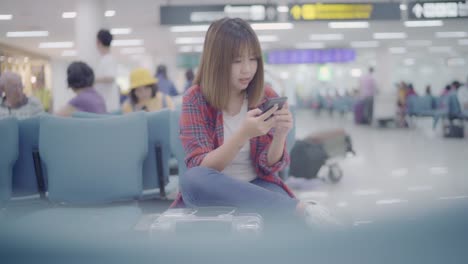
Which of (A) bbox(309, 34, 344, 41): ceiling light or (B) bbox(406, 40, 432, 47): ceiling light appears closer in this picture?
(A) bbox(309, 34, 344, 41): ceiling light

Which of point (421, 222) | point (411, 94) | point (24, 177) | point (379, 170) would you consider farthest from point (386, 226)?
point (411, 94)

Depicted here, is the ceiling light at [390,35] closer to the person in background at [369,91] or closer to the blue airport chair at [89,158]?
the person in background at [369,91]

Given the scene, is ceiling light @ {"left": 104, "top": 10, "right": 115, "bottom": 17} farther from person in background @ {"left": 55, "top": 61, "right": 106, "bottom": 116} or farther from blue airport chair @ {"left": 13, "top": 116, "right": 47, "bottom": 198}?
blue airport chair @ {"left": 13, "top": 116, "right": 47, "bottom": 198}

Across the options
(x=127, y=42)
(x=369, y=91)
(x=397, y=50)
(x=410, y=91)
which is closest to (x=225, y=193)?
(x=369, y=91)

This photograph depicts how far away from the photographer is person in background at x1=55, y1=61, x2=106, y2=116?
276 centimetres

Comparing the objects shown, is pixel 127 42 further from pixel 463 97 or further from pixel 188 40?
pixel 463 97

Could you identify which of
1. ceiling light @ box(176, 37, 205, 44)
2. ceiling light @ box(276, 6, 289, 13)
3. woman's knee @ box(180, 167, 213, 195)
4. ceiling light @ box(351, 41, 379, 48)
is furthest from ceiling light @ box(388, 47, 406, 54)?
woman's knee @ box(180, 167, 213, 195)

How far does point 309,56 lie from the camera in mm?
17672

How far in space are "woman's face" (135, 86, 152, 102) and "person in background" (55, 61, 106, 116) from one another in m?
0.73

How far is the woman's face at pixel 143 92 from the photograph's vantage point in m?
3.55

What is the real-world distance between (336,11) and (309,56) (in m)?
10.8

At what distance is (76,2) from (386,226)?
7.10 m

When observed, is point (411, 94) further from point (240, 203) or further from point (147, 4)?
point (240, 203)

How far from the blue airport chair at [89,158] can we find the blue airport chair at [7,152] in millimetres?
121
